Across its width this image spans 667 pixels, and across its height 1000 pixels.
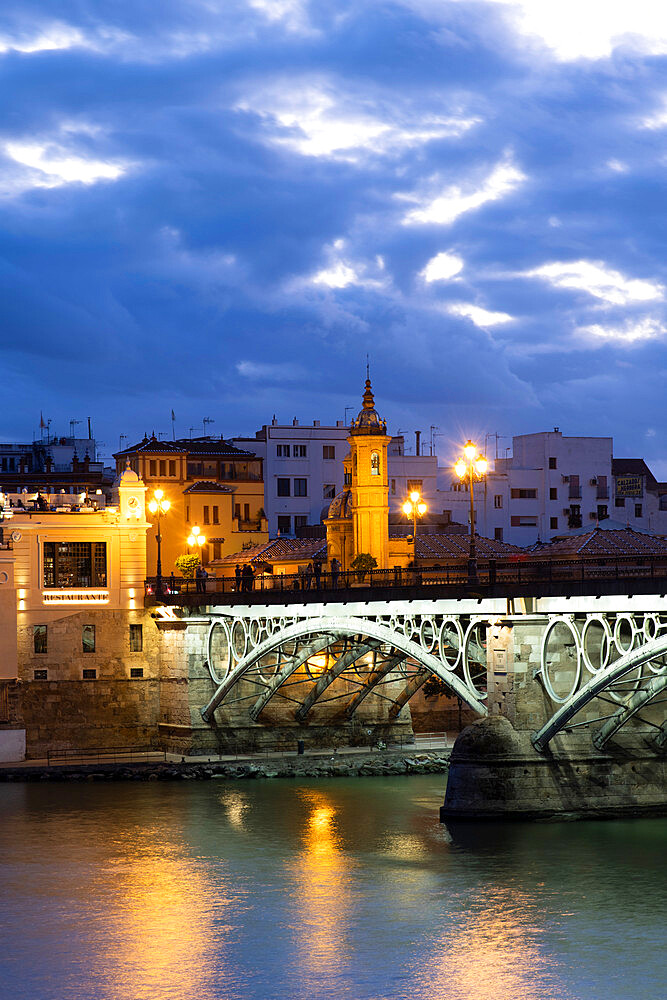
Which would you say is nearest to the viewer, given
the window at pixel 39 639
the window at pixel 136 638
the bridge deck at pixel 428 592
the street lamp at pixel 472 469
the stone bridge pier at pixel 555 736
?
the bridge deck at pixel 428 592

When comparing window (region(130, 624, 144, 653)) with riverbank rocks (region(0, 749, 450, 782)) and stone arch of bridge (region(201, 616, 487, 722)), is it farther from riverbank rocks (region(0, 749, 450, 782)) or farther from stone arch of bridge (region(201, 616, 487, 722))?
riverbank rocks (region(0, 749, 450, 782))

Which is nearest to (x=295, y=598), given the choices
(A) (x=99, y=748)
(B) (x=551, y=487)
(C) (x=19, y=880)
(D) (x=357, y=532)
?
(A) (x=99, y=748)

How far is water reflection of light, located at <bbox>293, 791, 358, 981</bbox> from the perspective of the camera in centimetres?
2962

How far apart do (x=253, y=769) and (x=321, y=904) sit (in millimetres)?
19455

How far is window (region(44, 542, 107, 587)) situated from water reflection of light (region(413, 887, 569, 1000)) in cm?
2757

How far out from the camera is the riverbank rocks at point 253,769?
5181cm

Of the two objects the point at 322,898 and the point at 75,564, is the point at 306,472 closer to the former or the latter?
the point at 75,564

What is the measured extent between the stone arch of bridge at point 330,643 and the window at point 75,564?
252 inches

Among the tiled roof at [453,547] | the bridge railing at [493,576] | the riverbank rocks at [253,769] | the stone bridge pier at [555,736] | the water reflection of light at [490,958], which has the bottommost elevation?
the water reflection of light at [490,958]

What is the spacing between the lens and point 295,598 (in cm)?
4975

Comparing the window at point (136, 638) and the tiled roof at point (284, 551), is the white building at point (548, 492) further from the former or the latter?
the window at point (136, 638)

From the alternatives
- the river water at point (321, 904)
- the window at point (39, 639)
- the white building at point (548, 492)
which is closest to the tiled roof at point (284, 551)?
the white building at point (548, 492)

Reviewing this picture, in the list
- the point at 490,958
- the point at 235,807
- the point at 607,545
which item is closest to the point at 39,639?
the point at 235,807

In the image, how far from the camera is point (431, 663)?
1679 inches
